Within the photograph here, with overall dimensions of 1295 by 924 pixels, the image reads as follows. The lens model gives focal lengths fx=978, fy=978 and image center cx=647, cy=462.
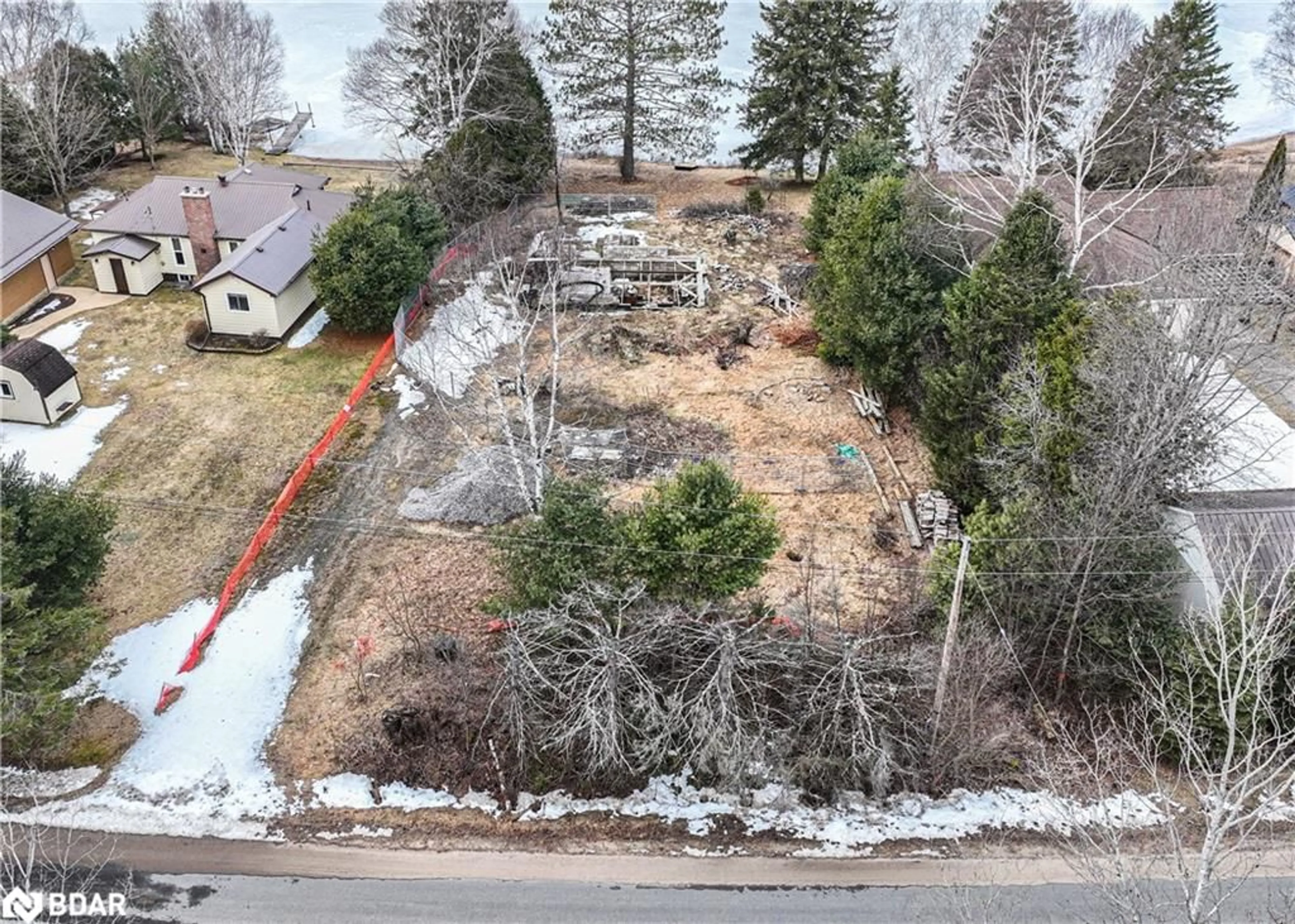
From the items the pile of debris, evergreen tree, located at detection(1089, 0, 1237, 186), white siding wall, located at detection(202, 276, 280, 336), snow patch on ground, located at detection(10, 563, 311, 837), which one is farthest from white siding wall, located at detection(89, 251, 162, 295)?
evergreen tree, located at detection(1089, 0, 1237, 186)

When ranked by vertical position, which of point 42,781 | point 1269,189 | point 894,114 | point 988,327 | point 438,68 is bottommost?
point 42,781

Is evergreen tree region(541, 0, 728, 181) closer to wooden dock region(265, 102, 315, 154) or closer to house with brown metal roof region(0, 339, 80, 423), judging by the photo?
wooden dock region(265, 102, 315, 154)

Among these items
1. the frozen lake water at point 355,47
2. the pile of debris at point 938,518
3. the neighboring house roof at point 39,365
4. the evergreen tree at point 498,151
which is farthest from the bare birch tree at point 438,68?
the pile of debris at point 938,518

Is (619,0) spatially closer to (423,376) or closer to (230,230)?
(230,230)

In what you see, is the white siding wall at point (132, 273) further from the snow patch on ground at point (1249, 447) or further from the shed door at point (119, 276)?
the snow patch on ground at point (1249, 447)

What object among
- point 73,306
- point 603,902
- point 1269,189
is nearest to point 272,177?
point 73,306

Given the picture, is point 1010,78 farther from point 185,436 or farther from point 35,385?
point 35,385
